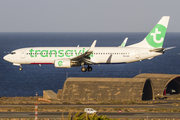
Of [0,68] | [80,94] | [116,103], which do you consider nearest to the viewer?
[116,103]

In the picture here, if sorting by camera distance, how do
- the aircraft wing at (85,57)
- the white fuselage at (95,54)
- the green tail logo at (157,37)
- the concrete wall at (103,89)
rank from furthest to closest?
the concrete wall at (103,89), the green tail logo at (157,37), the white fuselage at (95,54), the aircraft wing at (85,57)

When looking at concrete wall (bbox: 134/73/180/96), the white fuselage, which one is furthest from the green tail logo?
concrete wall (bbox: 134/73/180/96)

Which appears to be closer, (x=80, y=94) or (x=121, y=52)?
(x=121, y=52)

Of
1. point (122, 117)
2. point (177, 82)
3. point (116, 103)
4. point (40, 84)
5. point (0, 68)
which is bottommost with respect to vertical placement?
point (122, 117)

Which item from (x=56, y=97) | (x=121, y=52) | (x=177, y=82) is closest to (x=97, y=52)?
(x=121, y=52)

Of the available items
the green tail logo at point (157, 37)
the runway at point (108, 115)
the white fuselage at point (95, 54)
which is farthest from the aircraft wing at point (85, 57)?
the green tail logo at point (157, 37)

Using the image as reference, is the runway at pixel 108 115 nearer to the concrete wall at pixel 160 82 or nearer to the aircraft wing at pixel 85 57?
the aircraft wing at pixel 85 57

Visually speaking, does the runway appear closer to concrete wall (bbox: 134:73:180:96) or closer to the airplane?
the airplane

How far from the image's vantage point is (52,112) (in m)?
69.8

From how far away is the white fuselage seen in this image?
235 ft

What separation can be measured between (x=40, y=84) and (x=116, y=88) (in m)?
67.8

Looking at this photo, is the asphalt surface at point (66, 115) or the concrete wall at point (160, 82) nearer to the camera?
the asphalt surface at point (66, 115)

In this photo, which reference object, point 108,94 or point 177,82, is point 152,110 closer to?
point 108,94

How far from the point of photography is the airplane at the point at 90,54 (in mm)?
71000
